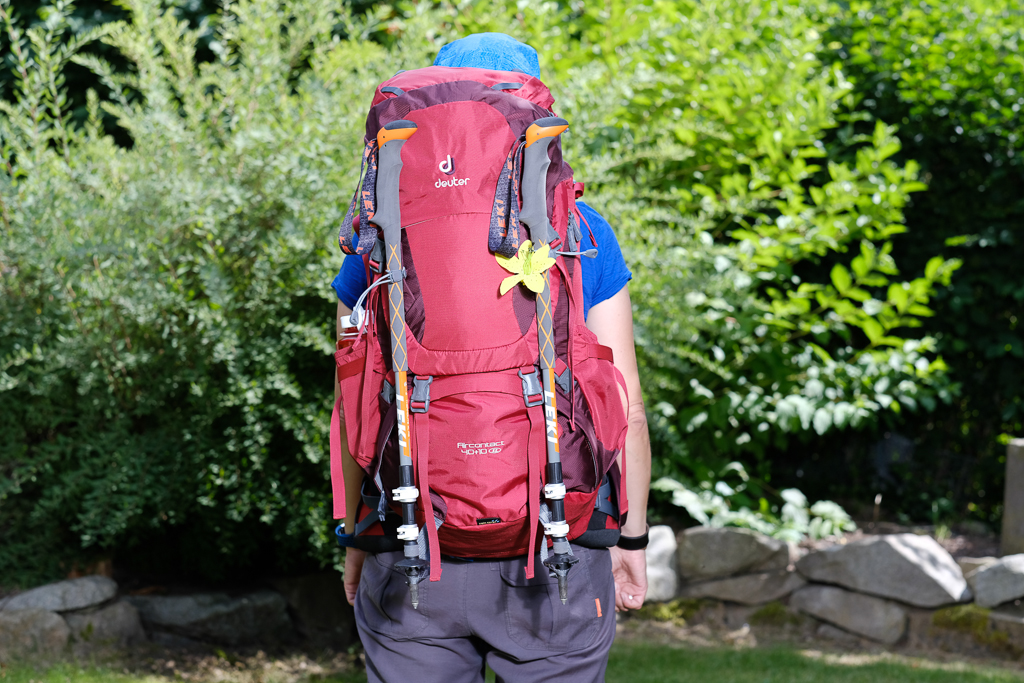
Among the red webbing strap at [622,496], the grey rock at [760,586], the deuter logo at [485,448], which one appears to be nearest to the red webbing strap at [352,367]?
the deuter logo at [485,448]

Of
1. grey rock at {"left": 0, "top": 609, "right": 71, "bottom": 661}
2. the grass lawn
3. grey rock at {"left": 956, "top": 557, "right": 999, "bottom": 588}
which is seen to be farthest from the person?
grey rock at {"left": 956, "top": 557, "right": 999, "bottom": 588}

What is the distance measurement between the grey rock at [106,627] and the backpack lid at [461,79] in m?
2.92

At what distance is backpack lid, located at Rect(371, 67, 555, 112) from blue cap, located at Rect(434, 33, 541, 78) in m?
0.10

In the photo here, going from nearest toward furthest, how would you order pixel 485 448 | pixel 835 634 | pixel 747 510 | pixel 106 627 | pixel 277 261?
pixel 485 448, pixel 277 261, pixel 106 627, pixel 835 634, pixel 747 510

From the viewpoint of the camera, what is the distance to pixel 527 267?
123 centimetres

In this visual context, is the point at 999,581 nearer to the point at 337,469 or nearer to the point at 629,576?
the point at 629,576

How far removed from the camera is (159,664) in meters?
3.37

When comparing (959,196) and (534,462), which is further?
(959,196)

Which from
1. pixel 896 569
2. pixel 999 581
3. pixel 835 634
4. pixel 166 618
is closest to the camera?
pixel 166 618

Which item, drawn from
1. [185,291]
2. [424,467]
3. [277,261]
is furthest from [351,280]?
[185,291]

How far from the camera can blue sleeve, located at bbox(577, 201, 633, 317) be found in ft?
4.79

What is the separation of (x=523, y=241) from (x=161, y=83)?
2310mm

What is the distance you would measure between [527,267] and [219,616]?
299cm

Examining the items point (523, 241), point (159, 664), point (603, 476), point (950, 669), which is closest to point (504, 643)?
point (603, 476)
